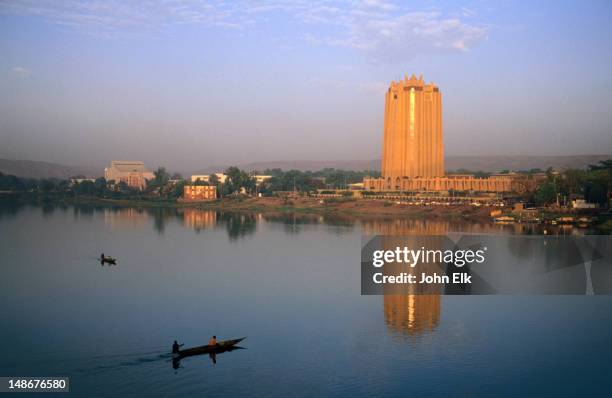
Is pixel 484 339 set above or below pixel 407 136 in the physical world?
below

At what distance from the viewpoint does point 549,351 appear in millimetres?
15328

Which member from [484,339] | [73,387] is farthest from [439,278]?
[73,387]

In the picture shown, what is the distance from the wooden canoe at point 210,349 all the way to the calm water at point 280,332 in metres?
0.17

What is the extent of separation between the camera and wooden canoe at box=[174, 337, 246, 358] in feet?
47.3

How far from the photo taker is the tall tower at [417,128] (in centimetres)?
6938

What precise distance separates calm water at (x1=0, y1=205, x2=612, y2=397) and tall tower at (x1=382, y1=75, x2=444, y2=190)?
42818 millimetres

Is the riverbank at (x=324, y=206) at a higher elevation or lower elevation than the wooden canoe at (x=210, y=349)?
higher

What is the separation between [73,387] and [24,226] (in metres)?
34.1

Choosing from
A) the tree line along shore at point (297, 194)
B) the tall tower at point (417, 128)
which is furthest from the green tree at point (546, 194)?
the tall tower at point (417, 128)

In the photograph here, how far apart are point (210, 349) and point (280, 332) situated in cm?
226

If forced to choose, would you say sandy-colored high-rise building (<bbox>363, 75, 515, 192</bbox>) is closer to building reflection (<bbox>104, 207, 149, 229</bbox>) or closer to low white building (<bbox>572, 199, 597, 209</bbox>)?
low white building (<bbox>572, 199, 597, 209</bbox>)

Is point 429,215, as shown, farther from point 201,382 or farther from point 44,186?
point 44,186

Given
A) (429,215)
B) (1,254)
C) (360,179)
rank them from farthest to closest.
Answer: (360,179), (429,215), (1,254)

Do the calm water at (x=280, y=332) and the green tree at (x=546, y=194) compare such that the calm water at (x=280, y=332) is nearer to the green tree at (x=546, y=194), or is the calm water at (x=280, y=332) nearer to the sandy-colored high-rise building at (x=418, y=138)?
the green tree at (x=546, y=194)
